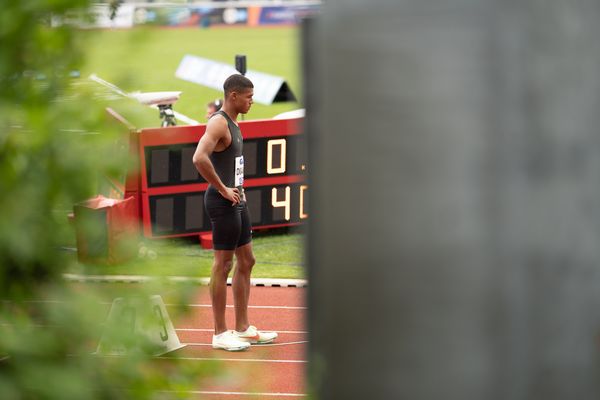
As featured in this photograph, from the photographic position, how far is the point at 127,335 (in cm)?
199

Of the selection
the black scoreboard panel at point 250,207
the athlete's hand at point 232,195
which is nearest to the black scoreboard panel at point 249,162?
the black scoreboard panel at point 250,207

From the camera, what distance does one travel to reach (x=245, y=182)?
1254 cm

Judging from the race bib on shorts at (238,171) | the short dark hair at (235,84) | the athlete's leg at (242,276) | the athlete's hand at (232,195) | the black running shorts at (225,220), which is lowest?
the athlete's leg at (242,276)

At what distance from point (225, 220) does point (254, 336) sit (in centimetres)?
90

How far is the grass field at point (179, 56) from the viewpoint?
2010 mm

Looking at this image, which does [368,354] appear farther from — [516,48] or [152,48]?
[152,48]

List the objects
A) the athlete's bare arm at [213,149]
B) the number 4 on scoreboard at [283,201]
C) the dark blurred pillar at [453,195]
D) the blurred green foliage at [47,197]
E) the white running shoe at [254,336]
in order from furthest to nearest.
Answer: the number 4 on scoreboard at [283,201]
the white running shoe at [254,336]
the athlete's bare arm at [213,149]
the dark blurred pillar at [453,195]
the blurred green foliage at [47,197]

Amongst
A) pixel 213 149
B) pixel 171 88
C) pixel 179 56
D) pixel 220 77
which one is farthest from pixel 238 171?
pixel 179 56

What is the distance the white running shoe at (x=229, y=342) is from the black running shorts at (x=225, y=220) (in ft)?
2.02

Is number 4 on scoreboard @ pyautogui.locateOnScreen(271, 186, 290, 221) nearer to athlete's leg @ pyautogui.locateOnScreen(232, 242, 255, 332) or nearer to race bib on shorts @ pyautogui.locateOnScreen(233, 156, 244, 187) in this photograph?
athlete's leg @ pyautogui.locateOnScreen(232, 242, 255, 332)

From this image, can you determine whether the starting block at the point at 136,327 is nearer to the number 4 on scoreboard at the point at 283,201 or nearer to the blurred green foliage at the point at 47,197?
the blurred green foliage at the point at 47,197

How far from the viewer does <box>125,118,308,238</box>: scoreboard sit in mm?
12172

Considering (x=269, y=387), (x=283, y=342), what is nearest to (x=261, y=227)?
(x=283, y=342)

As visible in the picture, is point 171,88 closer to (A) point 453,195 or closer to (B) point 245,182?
(B) point 245,182
